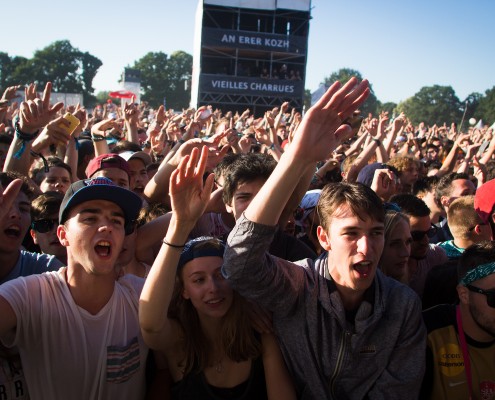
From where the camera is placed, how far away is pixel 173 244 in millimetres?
2043

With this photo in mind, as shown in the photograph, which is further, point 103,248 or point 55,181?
point 55,181

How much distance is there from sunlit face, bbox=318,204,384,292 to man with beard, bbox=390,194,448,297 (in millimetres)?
1274

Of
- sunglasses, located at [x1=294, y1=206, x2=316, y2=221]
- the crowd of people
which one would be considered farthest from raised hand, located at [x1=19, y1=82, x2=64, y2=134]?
sunglasses, located at [x1=294, y1=206, x2=316, y2=221]

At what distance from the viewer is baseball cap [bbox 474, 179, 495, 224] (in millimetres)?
3336

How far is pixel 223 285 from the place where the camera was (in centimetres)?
231

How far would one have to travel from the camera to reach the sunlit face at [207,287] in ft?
7.52

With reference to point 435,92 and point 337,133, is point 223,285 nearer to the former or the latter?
point 337,133

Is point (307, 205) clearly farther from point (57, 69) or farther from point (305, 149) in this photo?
point (57, 69)

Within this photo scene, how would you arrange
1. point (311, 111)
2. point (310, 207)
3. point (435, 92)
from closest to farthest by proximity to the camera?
point (311, 111) < point (310, 207) < point (435, 92)

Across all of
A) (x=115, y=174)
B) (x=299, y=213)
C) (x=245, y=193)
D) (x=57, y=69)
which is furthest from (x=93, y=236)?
(x=57, y=69)

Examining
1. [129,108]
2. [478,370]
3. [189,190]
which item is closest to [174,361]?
[189,190]

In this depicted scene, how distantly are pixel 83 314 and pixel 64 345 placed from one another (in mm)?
152

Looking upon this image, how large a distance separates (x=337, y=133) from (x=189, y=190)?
721mm

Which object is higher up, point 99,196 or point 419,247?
point 99,196
